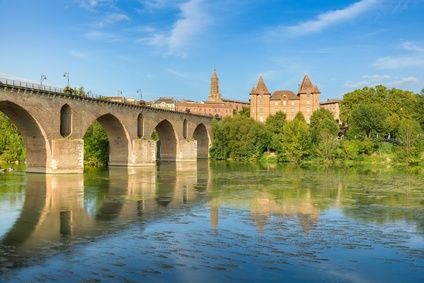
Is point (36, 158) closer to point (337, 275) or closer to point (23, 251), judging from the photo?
point (23, 251)

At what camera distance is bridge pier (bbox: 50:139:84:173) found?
38.5 metres

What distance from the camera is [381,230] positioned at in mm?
15930

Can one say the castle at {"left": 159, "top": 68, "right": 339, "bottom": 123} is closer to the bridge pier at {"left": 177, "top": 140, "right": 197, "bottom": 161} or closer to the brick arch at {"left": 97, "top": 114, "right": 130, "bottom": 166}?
the bridge pier at {"left": 177, "top": 140, "right": 197, "bottom": 161}

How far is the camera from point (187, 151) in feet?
223

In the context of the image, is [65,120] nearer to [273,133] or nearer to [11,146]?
[11,146]

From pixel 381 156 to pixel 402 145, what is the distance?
3.58 metres

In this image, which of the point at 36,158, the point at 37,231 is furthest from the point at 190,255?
the point at 36,158

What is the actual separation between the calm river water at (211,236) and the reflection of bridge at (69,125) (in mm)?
11115

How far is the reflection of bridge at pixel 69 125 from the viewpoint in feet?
119

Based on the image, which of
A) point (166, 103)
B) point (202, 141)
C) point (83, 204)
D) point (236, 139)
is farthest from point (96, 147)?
point (166, 103)

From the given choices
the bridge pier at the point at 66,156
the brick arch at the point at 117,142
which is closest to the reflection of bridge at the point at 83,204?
the bridge pier at the point at 66,156

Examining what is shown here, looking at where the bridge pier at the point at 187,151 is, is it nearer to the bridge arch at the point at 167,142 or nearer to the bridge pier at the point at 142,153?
the bridge arch at the point at 167,142

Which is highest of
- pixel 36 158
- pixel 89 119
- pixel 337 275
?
pixel 89 119

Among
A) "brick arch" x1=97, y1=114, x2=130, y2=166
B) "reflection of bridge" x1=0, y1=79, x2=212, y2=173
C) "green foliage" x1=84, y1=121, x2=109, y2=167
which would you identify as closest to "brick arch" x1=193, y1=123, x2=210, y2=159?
"reflection of bridge" x1=0, y1=79, x2=212, y2=173
